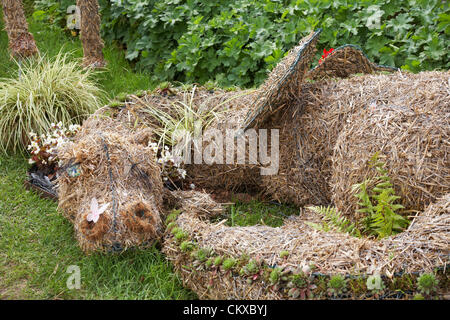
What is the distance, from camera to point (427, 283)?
241 centimetres

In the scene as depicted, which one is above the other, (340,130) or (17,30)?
(17,30)

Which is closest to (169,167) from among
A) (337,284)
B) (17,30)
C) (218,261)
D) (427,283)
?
(218,261)

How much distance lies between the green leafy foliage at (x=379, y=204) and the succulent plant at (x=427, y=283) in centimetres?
52

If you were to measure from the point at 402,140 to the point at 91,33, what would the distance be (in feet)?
13.9

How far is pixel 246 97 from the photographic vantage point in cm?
433

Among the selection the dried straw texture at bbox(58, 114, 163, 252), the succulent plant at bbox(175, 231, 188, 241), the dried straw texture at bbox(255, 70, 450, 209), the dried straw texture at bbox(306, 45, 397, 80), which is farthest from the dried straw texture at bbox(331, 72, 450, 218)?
the dried straw texture at bbox(58, 114, 163, 252)

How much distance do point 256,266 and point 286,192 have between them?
1.28m

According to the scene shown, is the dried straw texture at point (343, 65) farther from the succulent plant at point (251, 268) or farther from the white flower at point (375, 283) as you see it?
the white flower at point (375, 283)

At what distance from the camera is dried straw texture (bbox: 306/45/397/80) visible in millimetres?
4004

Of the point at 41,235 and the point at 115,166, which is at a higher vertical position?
the point at 115,166

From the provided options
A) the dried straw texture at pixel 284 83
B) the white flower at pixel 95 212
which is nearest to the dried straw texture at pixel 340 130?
the dried straw texture at pixel 284 83

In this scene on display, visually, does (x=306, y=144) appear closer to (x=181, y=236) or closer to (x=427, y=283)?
(x=181, y=236)
